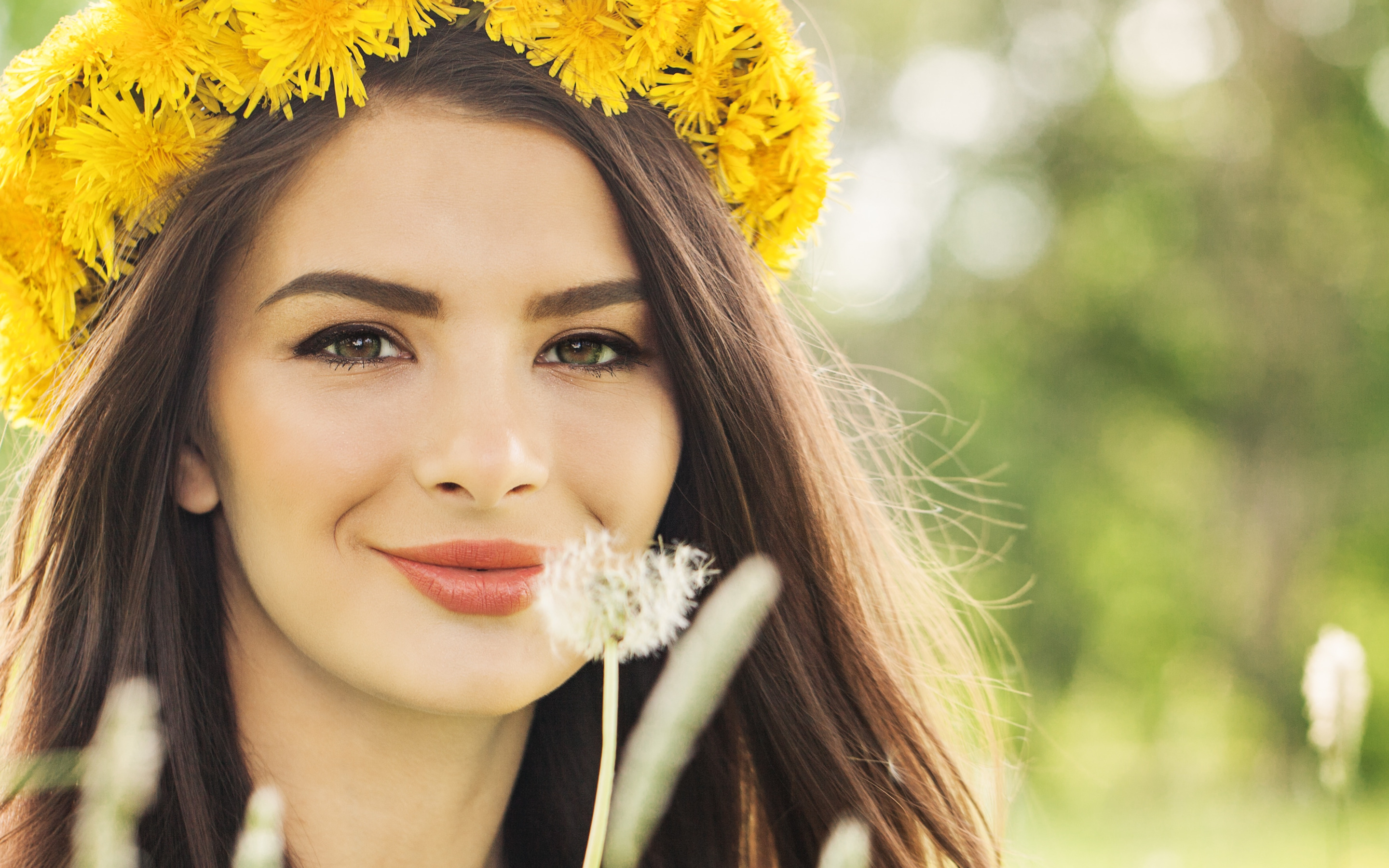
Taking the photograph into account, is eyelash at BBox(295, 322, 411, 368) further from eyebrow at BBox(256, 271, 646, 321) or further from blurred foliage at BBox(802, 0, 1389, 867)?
blurred foliage at BBox(802, 0, 1389, 867)

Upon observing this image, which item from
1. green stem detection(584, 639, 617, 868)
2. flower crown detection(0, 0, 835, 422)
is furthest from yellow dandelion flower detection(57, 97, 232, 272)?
green stem detection(584, 639, 617, 868)

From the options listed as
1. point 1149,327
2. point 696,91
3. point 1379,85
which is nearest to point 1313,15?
point 1379,85

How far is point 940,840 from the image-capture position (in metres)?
2.37

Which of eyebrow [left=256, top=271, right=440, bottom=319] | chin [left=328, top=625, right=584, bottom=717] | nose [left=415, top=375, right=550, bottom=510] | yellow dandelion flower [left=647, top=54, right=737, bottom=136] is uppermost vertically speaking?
yellow dandelion flower [left=647, top=54, right=737, bottom=136]

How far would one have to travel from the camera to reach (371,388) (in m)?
1.87

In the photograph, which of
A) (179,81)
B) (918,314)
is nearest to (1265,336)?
(918,314)

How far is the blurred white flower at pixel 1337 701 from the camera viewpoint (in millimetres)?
1613

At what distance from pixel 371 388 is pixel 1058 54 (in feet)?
58.9

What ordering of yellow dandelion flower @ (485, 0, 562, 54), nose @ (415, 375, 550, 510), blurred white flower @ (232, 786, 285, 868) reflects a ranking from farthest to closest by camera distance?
1. yellow dandelion flower @ (485, 0, 562, 54)
2. nose @ (415, 375, 550, 510)
3. blurred white flower @ (232, 786, 285, 868)

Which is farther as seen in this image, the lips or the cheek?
the cheek

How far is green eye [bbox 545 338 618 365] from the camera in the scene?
6.81 feet

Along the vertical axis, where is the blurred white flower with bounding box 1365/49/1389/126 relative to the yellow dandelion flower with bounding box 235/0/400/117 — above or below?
above

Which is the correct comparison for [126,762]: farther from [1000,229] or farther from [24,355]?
[1000,229]

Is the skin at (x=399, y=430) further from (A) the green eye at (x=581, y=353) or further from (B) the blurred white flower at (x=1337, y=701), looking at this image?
(B) the blurred white flower at (x=1337, y=701)
